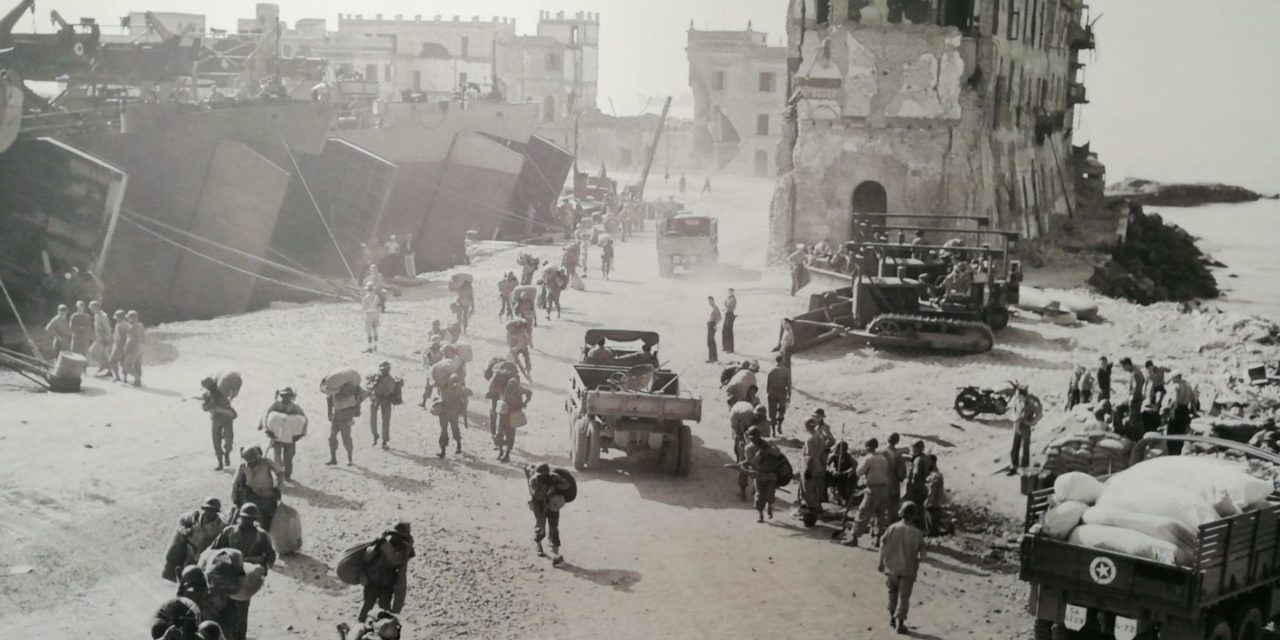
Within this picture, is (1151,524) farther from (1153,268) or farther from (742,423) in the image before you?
(1153,268)

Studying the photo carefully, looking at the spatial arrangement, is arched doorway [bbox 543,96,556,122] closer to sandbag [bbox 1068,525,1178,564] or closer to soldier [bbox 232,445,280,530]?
soldier [bbox 232,445,280,530]

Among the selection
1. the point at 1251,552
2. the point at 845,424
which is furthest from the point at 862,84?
the point at 1251,552

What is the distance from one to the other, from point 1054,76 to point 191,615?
154 feet

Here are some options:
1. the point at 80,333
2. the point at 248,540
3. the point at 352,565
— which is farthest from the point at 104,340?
the point at 352,565

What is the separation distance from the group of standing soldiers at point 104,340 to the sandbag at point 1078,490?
1466cm

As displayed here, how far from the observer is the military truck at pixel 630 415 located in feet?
50.5

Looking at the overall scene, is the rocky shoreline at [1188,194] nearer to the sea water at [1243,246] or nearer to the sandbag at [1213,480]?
the sea water at [1243,246]

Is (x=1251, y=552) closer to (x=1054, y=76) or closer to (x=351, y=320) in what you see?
(x=351, y=320)

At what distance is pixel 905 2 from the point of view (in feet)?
110

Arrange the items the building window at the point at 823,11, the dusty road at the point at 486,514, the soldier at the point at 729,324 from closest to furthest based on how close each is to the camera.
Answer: the dusty road at the point at 486,514 < the soldier at the point at 729,324 < the building window at the point at 823,11

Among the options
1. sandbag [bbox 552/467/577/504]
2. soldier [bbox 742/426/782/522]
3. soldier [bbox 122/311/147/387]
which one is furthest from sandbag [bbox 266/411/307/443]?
soldier [bbox 122/311/147/387]

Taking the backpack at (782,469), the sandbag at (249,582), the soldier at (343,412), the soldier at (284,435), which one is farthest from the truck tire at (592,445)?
the sandbag at (249,582)

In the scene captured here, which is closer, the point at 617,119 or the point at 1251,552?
the point at 1251,552

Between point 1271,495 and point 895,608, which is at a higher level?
point 1271,495
